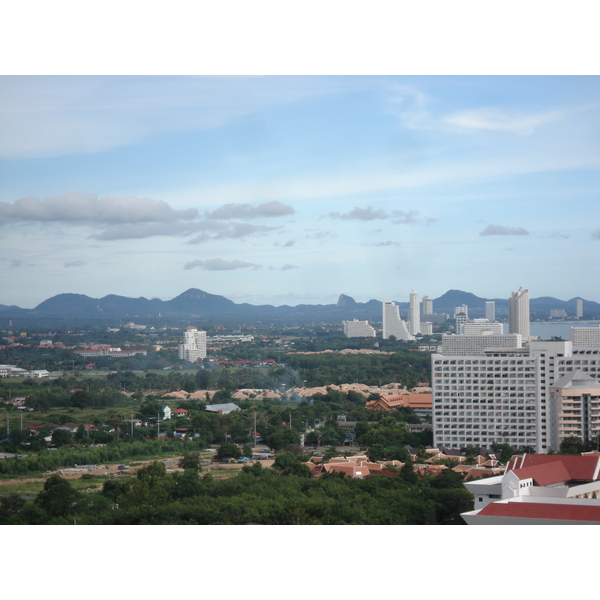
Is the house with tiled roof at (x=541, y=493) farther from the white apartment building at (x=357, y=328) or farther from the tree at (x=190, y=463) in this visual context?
the white apartment building at (x=357, y=328)

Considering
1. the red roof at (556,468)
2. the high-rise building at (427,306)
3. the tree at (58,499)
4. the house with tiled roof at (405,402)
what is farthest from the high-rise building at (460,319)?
the tree at (58,499)

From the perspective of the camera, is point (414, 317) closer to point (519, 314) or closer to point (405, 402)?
point (519, 314)

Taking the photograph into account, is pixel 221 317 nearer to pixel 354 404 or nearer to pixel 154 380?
pixel 154 380

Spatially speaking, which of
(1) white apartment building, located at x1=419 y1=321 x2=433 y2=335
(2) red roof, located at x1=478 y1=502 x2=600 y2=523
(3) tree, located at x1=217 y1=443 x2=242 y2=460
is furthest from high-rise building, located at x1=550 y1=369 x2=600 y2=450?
(1) white apartment building, located at x1=419 y1=321 x2=433 y2=335

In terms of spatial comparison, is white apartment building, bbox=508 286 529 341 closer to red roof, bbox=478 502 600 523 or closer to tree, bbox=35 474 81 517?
red roof, bbox=478 502 600 523

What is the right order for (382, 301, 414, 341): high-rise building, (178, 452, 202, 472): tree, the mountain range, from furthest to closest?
(382, 301, 414, 341): high-rise building < the mountain range < (178, 452, 202, 472): tree

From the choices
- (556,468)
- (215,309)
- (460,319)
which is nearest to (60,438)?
(556,468)
